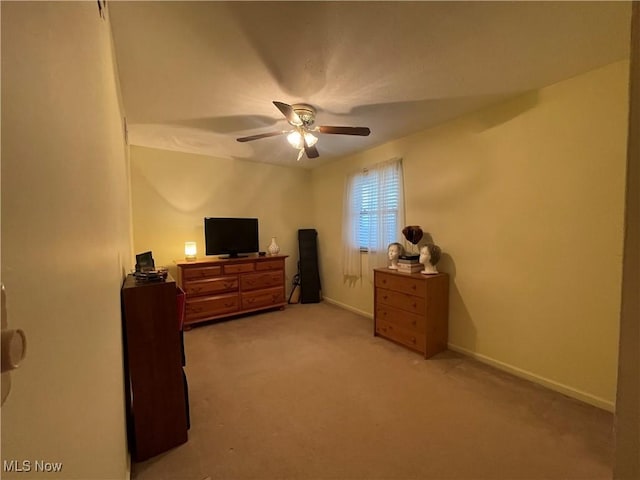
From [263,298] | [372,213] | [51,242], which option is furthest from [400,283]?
[51,242]

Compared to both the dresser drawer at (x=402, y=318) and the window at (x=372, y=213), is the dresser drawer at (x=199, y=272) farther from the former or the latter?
the dresser drawer at (x=402, y=318)

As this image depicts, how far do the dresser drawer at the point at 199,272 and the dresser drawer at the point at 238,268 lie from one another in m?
0.09

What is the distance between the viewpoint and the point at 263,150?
12.4 ft

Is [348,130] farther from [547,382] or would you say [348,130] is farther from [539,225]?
[547,382]

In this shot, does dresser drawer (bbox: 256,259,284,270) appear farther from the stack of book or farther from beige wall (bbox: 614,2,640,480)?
beige wall (bbox: 614,2,640,480)

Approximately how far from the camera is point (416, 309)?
2.74 meters

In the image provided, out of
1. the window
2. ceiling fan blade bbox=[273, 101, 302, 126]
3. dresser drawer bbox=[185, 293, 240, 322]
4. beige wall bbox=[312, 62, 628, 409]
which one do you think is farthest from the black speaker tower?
ceiling fan blade bbox=[273, 101, 302, 126]

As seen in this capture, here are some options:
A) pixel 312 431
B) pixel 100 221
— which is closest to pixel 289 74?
pixel 100 221

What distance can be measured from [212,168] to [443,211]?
3318 millimetres

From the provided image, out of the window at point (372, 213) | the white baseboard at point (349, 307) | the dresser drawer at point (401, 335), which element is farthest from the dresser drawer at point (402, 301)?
the white baseboard at point (349, 307)

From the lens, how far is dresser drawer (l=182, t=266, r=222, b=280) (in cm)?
346

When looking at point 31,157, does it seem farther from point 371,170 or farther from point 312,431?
point 371,170

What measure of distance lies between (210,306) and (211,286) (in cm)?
27

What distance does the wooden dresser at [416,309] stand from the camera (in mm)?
2676
